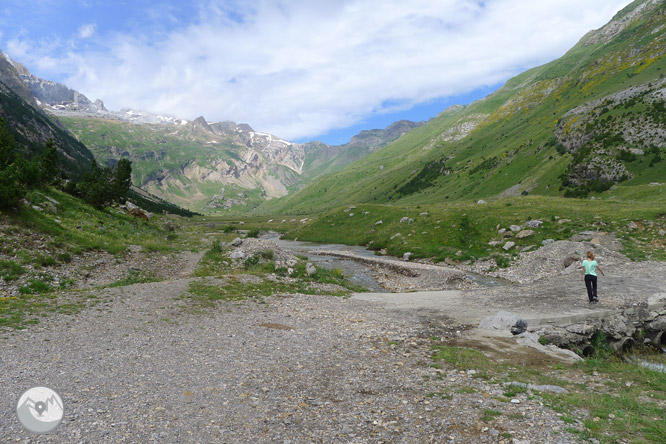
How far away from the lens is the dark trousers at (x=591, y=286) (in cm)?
2135

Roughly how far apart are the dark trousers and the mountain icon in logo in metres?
28.5

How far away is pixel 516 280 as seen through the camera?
33188 mm

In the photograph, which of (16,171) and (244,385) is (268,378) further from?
(16,171)

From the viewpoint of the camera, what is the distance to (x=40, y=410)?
325 inches

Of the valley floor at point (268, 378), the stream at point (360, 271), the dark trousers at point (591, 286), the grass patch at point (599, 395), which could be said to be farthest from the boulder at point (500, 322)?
the stream at point (360, 271)

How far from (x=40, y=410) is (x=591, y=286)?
29752mm

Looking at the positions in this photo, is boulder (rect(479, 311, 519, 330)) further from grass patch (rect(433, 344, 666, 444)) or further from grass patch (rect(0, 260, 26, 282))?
grass patch (rect(0, 260, 26, 282))

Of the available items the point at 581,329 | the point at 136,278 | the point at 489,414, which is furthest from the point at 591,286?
the point at 136,278

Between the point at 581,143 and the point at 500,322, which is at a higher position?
the point at 581,143

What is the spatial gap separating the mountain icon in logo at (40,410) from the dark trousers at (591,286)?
2852 cm

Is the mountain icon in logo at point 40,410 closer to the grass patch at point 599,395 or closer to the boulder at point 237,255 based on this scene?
the grass patch at point 599,395

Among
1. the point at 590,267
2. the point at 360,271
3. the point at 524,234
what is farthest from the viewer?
the point at 360,271

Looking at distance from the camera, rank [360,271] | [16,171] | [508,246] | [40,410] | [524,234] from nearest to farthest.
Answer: [40,410] → [16,171] → [508,246] → [524,234] → [360,271]

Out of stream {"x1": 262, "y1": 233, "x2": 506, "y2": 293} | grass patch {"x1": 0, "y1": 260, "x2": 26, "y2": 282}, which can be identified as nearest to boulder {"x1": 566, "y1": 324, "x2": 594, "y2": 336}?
stream {"x1": 262, "y1": 233, "x2": 506, "y2": 293}
